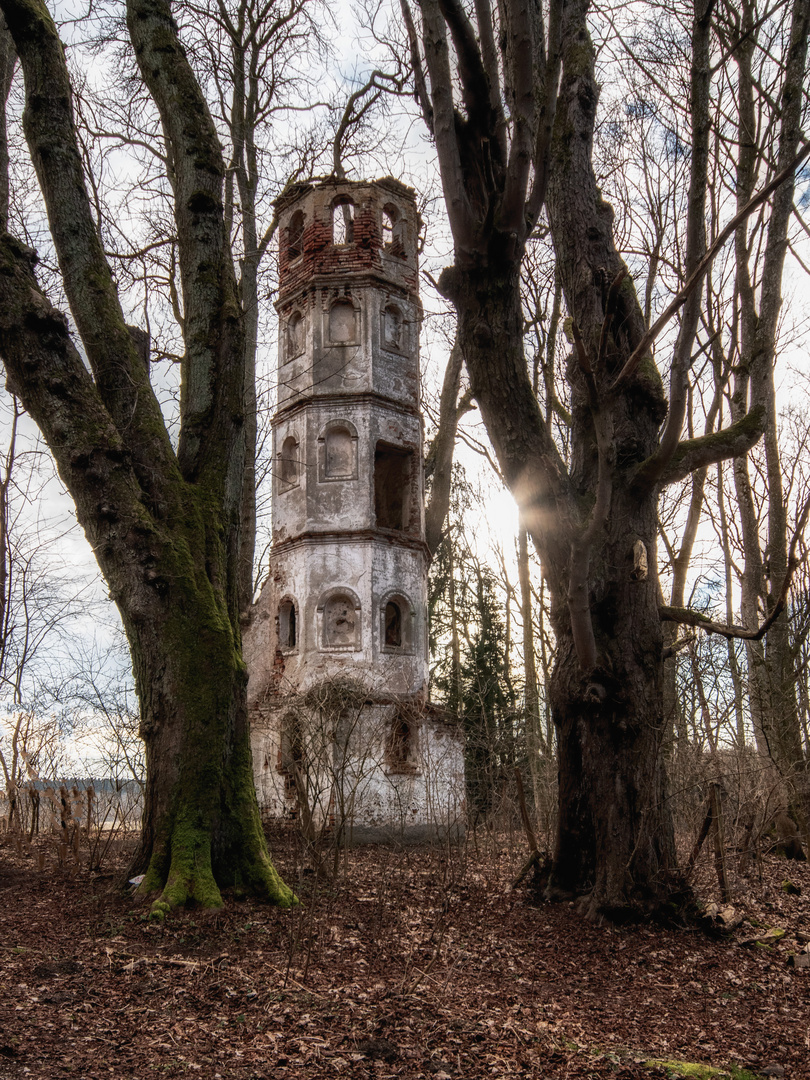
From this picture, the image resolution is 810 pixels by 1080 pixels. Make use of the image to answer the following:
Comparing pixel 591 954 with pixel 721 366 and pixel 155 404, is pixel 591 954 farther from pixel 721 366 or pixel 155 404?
pixel 721 366

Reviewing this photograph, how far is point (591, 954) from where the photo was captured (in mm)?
5793

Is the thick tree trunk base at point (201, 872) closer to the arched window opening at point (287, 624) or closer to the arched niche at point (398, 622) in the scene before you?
the arched niche at point (398, 622)

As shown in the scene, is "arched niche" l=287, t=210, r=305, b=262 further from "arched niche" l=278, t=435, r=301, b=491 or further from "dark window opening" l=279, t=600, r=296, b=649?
"dark window opening" l=279, t=600, r=296, b=649

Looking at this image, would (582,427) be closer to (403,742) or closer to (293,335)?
(403,742)

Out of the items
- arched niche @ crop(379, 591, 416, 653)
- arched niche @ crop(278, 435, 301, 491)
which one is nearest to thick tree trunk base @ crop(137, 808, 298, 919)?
arched niche @ crop(379, 591, 416, 653)

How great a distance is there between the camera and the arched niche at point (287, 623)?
17953 mm

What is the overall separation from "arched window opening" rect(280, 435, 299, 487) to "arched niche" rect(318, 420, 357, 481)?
24.4 inches

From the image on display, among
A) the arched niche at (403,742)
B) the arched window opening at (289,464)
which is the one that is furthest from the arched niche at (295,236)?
the arched niche at (403,742)

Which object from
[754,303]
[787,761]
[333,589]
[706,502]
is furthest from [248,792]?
[706,502]

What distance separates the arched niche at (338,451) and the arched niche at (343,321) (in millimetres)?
1983

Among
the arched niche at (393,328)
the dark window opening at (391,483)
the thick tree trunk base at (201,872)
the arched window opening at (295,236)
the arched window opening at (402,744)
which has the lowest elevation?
the thick tree trunk base at (201,872)

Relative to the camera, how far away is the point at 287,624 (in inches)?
714

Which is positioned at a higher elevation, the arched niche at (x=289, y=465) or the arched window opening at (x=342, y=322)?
the arched window opening at (x=342, y=322)

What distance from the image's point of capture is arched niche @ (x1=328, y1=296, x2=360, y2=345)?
19.0m
